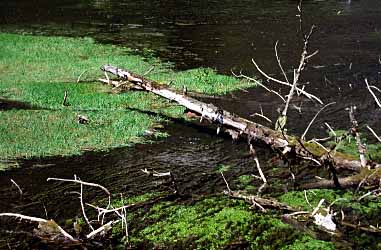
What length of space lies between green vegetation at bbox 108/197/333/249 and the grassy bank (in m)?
3.13

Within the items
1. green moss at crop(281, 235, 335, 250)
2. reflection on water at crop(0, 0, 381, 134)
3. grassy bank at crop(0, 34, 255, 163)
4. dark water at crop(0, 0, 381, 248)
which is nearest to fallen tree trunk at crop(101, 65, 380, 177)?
dark water at crop(0, 0, 381, 248)

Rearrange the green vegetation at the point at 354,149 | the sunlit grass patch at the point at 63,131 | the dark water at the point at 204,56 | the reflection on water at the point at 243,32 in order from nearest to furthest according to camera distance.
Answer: the dark water at the point at 204,56
the green vegetation at the point at 354,149
the sunlit grass patch at the point at 63,131
the reflection on water at the point at 243,32

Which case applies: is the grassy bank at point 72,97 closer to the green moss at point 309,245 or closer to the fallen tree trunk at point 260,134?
the fallen tree trunk at point 260,134

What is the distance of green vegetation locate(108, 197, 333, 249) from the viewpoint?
802 centimetres

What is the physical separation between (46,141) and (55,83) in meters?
4.68

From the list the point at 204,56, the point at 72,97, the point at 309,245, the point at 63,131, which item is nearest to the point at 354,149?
the point at 309,245

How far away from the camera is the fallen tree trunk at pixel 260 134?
32.4 feet

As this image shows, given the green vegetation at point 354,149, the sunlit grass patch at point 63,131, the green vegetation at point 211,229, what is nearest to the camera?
the green vegetation at point 211,229

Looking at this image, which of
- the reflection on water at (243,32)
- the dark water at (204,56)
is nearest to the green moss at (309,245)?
the dark water at (204,56)

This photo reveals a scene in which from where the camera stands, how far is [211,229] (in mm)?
8391

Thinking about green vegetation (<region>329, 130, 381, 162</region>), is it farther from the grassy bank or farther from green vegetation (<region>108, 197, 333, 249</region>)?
the grassy bank

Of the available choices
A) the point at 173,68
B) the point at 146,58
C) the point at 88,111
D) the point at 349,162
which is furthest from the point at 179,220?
the point at 146,58

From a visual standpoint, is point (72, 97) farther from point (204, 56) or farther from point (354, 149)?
point (354, 149)

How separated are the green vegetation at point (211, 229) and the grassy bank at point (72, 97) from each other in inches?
123
